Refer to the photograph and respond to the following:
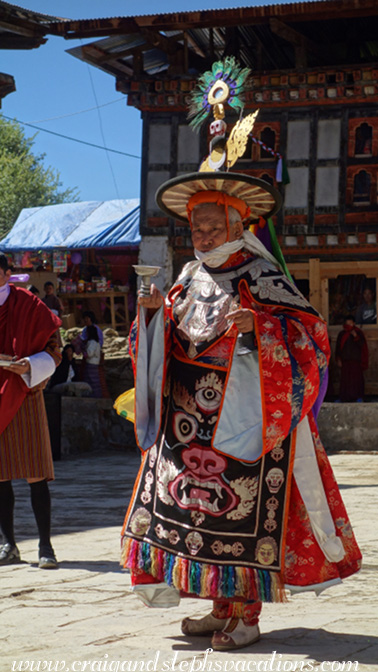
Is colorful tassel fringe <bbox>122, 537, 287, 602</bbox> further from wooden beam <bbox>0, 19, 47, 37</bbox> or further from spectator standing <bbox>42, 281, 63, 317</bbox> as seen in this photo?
spectator standing <bbox>42, 281, 63, 317</bbox>

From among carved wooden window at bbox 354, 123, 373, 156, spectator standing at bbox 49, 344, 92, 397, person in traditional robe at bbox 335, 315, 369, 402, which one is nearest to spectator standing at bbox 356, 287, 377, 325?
person in traditional robe at bbox 335, 315, 369, 402

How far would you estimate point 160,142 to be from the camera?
18156 millimetres

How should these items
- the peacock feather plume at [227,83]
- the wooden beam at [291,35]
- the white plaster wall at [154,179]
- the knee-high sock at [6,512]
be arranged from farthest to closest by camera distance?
the white plaster wall at [154,179]
the wooden beam at [291,35]
the knee-high sock at [6,512]
the peacock feather plume at [227,83]

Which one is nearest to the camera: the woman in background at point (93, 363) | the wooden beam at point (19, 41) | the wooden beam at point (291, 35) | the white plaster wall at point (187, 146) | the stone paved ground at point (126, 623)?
the stone paved ground at point (126, 623)

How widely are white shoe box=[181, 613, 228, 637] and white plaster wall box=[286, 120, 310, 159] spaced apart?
14.7 m

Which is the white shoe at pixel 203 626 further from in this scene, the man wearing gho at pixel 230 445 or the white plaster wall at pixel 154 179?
the white plaster wall at pixel 154 179

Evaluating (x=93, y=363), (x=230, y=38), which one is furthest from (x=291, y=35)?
(x=93, y=363)

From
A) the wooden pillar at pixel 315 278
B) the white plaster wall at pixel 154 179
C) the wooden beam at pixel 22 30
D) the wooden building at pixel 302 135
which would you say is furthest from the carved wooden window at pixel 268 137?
the wooden beam at pixel 22 30

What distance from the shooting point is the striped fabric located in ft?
17.9

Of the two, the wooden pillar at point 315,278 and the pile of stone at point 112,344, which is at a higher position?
the wooden pillar at point 315,278

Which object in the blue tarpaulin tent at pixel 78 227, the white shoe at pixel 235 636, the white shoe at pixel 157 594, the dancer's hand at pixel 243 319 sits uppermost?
the blue tarpaulin tent at pixel 78 227

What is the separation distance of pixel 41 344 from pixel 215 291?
1.78 m

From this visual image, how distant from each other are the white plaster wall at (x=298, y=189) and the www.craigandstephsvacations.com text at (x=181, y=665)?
1484 centimetres

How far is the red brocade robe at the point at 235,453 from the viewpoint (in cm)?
381
